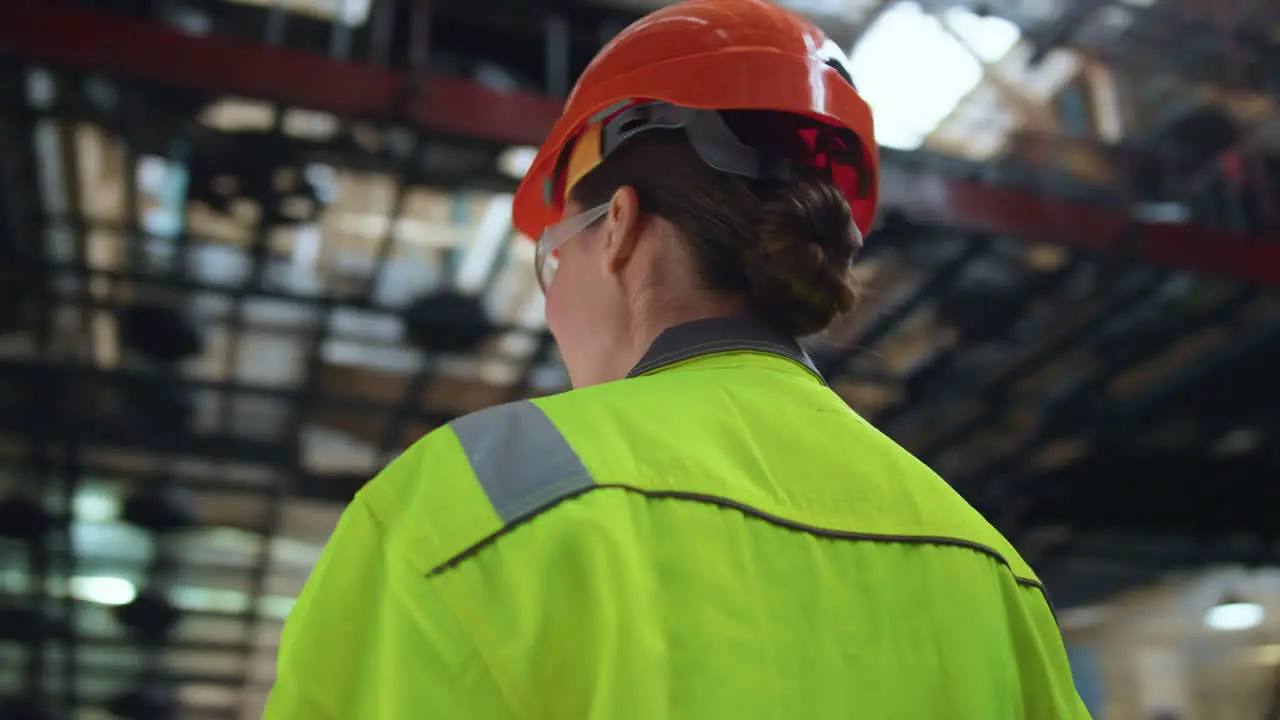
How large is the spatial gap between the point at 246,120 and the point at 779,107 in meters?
6.46

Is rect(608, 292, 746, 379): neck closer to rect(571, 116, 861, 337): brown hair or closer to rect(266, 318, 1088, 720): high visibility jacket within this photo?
rect(571, 116, 861, 337): brown hair

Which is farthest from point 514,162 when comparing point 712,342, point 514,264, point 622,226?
point 712,342

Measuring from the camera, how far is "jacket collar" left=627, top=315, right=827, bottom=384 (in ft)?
3.07

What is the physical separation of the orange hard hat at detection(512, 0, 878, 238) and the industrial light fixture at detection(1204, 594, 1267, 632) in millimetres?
12363

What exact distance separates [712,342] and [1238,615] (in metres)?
13.2

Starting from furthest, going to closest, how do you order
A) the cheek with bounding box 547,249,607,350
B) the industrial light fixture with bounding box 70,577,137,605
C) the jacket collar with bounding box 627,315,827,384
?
1. the industrial light fixture with bounding box 70,577,137,605
2. the cheek with bounding box 547,249,607,350
3. the jacket collar with bounding box 627,315,827,384

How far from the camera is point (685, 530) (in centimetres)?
70

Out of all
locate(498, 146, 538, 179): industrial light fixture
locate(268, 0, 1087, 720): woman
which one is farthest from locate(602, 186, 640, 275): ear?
locate(498, 146, 538, 179): industrial light fixture

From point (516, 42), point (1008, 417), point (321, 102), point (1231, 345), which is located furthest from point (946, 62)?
point (1008, 417)

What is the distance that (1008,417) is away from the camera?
10.1 m

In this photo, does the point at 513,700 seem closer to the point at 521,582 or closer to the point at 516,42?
the point at 521,582

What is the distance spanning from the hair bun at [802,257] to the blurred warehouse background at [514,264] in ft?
14.6

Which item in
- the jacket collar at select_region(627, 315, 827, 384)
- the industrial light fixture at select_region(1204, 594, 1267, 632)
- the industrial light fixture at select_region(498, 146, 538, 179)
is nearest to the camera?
the jacket collar at select_region(627, 315, 827, 384)

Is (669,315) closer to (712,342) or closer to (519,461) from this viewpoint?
(712,342)
